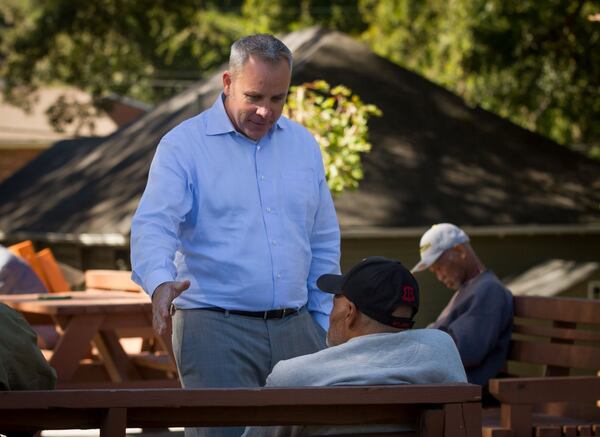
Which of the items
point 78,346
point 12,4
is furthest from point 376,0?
point 78,346

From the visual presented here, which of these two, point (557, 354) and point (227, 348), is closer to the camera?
point (227, 348)

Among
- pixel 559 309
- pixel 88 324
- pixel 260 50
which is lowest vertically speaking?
pixel 88 324

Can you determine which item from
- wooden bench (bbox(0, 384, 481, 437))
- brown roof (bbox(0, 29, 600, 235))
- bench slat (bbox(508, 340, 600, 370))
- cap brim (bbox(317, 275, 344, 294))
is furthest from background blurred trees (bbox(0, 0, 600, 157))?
wooden bench (bbox(0, 384, 481, 437))

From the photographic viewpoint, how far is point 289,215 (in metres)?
4.63

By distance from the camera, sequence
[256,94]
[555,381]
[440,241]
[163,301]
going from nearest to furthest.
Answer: [163,301] → [256,94] → [555,381] → [440,241]

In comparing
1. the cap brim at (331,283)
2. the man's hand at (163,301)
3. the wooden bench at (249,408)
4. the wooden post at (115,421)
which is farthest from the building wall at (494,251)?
the wooden post at (115,421)

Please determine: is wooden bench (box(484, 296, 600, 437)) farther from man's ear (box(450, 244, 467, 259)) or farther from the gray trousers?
the gray trousers

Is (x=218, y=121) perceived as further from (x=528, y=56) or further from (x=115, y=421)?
(x=528, y=56)

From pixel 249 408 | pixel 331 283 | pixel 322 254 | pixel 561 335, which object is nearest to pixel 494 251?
pixel 561 335

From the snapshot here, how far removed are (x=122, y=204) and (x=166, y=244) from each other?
51.8ft

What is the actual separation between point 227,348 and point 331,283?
0.54 metres

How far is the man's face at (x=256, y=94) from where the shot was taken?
4.42 m

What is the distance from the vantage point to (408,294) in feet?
12.8

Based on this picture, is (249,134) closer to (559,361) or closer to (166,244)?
(166,244)
